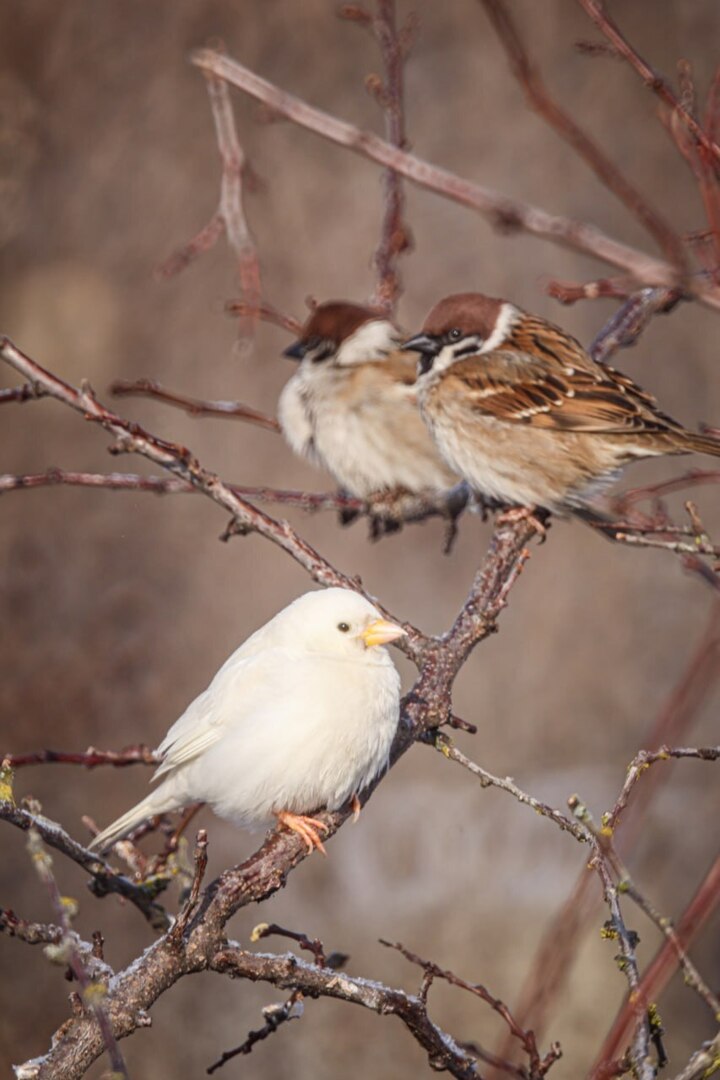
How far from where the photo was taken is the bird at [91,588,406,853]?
6.39 ft

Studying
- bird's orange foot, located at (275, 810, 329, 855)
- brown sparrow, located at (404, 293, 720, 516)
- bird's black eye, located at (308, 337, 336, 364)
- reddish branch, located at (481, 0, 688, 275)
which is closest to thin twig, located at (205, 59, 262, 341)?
reddish branch, located at (481, 0, 688, 275)

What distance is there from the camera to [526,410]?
3.34 meters

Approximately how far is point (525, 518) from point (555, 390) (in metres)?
0.48

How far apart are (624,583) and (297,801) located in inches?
165

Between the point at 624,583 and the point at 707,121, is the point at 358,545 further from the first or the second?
the point at 707,121

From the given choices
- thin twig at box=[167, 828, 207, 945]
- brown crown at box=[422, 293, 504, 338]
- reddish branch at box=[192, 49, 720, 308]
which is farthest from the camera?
brown crown at box=[422, 293, 504, 338]

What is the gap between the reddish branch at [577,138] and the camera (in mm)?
768

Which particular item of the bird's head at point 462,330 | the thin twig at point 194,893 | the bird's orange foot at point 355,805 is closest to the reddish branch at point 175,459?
the bird's orange foot at point 355,805

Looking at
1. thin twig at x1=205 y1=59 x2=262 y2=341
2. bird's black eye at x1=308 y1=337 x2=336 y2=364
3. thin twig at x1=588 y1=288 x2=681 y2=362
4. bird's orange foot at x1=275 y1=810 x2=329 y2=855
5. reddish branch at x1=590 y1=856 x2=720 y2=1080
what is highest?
bird's black eye at x1=308 y1=337 x2=336 y2=364

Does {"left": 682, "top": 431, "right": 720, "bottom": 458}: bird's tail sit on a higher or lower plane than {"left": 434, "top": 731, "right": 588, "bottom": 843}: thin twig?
higher

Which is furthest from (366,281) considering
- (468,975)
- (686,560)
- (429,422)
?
(686,560)

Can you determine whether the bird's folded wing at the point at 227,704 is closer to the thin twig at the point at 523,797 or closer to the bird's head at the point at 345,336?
the thin twig at the point at 523,797

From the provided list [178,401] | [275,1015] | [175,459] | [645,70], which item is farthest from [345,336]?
[645,70]

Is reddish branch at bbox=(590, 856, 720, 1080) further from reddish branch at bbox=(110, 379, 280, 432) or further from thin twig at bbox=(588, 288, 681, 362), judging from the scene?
thin twig at bbox=(588, 288, 681, 362)
